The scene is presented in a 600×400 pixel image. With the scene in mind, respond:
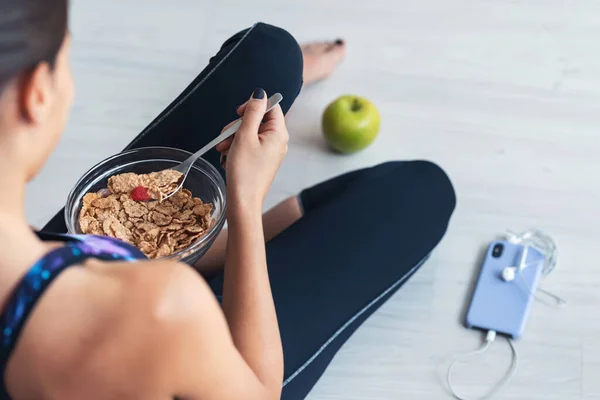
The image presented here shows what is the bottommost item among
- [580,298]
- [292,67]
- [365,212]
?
[580,298]

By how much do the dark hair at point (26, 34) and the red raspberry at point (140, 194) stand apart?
45cm

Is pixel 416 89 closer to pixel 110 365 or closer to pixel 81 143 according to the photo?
pixel 81 143

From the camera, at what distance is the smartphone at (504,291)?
139cm

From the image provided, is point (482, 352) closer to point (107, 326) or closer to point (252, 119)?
point (252, 119)

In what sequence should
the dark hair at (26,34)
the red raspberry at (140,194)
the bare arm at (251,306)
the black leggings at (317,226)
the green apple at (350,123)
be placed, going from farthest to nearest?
the green apple at (350,123) → the black leggings at (317,226) → the red raspberry at (140,194) → the bare arm at (251,306) → the dark hair at (26,34)

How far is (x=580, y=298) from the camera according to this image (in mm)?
1439

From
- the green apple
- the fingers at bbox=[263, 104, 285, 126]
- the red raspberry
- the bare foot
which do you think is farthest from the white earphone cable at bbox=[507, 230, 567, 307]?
the red raspberry

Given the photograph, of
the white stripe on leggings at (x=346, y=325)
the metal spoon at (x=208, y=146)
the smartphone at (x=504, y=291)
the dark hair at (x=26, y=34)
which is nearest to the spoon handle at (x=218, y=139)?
the metal spoon at (x=208, y=146)

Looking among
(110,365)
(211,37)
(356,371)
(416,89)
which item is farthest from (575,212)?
(110,365)

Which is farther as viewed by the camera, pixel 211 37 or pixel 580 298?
pixel 211 37

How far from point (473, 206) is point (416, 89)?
350mm

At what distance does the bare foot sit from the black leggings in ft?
1.39

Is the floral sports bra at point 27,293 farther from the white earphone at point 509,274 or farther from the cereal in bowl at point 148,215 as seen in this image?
the white earphone at point 509,274

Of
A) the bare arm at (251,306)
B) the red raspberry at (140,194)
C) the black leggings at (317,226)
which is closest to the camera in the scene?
the bare arm at (251,306)
